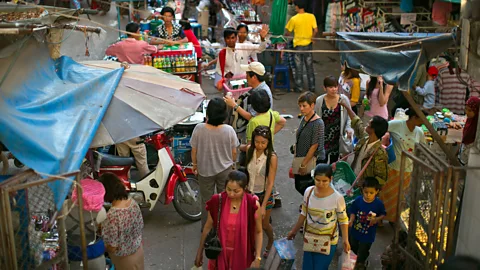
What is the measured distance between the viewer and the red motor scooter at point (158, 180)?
7.23 metres

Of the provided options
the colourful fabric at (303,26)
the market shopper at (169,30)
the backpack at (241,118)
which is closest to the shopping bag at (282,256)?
the backpack at (241,118)

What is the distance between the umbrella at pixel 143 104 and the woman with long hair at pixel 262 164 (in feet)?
3.12

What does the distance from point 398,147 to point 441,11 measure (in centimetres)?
489

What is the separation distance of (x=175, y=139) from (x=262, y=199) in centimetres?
230

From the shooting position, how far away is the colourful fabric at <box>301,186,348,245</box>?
5410 mm

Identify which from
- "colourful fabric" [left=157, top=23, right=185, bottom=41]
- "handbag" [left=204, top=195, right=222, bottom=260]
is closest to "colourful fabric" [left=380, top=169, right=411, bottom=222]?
"handbag" [left=204, top=195, right=222, bottom=260]

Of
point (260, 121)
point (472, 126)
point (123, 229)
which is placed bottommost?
point (123, 229)

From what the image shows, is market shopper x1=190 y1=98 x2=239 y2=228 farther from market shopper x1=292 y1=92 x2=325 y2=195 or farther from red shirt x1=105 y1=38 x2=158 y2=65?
red shirt x1=105 y1=38 x2=158 y2=65

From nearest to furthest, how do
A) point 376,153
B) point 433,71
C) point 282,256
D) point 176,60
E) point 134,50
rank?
1. point 282,256
2. point 376,153
3. point 134,50
4. point 176,60
5. point 433,71

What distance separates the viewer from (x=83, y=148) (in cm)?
520

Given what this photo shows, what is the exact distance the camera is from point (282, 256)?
5.38 meters

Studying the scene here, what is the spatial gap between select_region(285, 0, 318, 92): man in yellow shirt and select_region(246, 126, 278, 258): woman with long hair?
6952mm

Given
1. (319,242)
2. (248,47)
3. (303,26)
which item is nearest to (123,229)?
(319,242)

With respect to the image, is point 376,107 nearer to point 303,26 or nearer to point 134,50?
point 134,50
